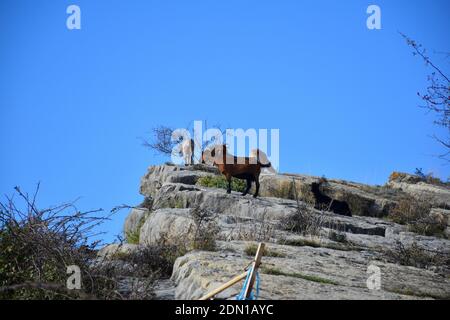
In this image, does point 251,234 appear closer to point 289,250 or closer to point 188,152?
point 289,250

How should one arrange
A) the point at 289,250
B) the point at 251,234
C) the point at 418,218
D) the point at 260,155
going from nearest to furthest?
the point at 289,250
the point at 251,234
the point at 418,218
the point at 260,155

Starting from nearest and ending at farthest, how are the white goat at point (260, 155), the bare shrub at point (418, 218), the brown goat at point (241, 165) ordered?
1. the bare shrub at point (418, 218)
2. the brown goat at point (241, 165)
3. the white goat at point (260, 155)

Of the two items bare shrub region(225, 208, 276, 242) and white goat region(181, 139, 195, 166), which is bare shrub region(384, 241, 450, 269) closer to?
bare shrub region(225, 208, 276, 242)

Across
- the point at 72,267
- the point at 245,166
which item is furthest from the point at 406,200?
the point at 72,267

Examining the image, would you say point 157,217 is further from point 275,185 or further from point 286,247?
point 275,185

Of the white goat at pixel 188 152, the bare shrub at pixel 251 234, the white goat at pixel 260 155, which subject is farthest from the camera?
the white goat at pixel 188 152

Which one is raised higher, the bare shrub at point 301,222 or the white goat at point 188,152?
the white goat at point 188,152
